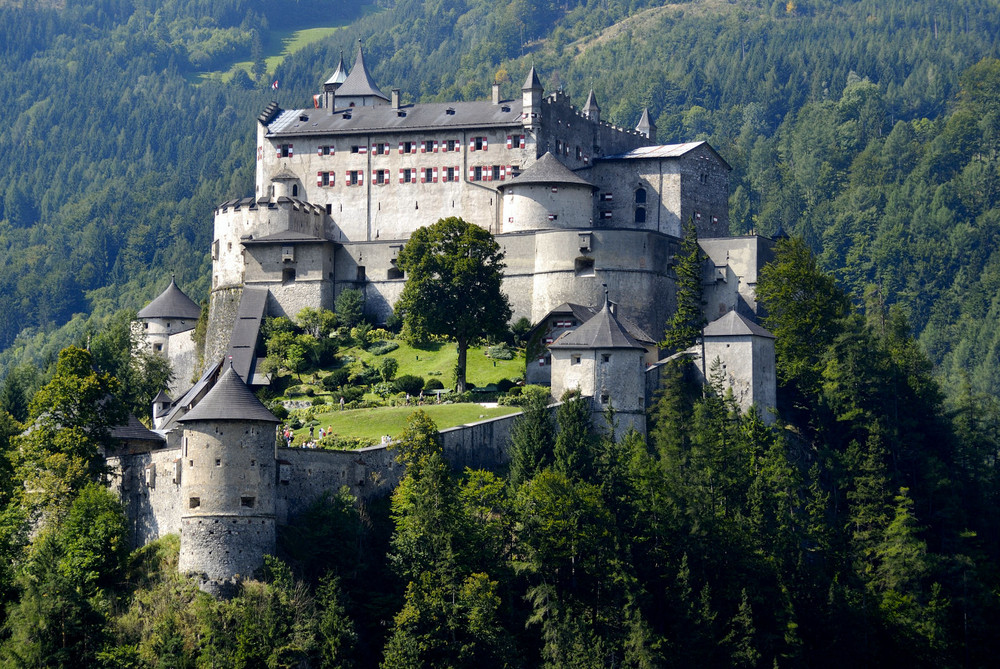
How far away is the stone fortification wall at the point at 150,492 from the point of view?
57.8 m

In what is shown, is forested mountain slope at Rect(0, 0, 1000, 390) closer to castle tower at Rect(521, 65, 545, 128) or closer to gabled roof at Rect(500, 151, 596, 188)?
castle tower at Rect(521, 65, 545, 128)

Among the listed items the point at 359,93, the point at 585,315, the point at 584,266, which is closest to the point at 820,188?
the point at 359,93

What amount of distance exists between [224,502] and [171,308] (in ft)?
117

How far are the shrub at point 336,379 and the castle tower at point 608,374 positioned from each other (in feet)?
40.6

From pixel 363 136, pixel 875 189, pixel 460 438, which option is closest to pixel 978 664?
pixel 460 438

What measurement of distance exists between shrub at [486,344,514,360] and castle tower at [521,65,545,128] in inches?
607

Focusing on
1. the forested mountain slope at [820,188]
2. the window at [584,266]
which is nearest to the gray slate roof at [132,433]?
the window at [584,266]

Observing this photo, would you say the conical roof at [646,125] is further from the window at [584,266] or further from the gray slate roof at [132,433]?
the gray slate roof at [132,433]

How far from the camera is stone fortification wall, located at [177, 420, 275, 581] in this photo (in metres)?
54.4

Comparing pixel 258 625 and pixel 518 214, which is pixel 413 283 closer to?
pixel 518 214

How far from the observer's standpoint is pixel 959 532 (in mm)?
74125

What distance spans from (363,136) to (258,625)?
139 ft

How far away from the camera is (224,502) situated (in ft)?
179

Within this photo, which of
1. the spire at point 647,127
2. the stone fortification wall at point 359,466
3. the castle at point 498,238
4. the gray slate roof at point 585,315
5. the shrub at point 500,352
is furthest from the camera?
the spire at point 647,127
